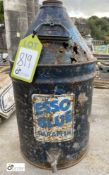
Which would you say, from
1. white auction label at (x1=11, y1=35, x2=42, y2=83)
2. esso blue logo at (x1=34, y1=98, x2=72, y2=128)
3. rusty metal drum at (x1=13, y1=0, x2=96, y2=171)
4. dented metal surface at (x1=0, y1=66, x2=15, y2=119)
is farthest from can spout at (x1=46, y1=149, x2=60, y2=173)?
dented metal surface at (x1=0, y1=66, x2=15, y2=119)

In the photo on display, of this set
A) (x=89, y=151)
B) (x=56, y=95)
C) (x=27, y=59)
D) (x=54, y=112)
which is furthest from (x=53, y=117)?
(x=89, y=151)

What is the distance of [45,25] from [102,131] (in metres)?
1.45

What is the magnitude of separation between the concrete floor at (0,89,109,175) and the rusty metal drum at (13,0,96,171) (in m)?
0.09

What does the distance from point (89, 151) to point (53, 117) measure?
691 mm

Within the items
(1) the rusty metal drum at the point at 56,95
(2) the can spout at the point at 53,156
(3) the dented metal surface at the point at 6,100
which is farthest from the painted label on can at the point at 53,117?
(3) the dented metal surface at the point at 6,100

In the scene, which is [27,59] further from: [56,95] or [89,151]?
[89,151]

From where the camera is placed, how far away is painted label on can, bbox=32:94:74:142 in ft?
4.54

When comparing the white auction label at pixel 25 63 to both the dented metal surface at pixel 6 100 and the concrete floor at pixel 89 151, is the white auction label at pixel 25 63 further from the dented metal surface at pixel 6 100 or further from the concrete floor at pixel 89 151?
the dented metal surface at pixel 6 100

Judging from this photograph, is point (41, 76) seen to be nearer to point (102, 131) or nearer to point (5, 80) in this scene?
point (102, 131)

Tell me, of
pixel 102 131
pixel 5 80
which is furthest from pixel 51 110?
pixel 5 80

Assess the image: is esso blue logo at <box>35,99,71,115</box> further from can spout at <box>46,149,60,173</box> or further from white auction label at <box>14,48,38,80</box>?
can spout at <box>46,149,60,173</box>

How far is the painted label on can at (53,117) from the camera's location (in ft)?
4.54

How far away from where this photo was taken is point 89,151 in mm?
1850

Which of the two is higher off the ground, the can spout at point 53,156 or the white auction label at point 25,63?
the white auction label at point 25,63
